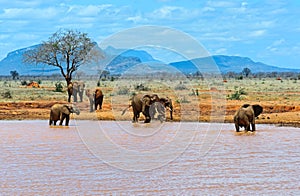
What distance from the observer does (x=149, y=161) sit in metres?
13.2

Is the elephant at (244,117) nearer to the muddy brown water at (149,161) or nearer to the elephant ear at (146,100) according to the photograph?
the muddy brown water at (149,161)

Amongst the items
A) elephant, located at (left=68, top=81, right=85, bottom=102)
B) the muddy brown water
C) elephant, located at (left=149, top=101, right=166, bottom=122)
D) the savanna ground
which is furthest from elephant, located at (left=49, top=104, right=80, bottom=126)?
elephant, located at (left=68, top=81, right=85, bottom=102)

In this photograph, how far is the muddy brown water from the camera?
10.4 m

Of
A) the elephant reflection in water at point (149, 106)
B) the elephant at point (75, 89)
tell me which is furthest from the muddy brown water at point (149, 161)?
the elephant at point (75, 89)

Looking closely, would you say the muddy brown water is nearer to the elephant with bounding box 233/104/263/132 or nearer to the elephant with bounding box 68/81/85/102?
the elephant with bounding box 233/104/263/132

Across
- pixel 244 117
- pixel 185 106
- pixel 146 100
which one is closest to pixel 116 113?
pixel 185 106

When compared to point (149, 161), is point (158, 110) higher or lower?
higher

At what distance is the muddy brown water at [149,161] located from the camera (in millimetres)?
10430

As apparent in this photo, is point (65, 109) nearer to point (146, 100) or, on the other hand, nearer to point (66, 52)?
point (146, 100)

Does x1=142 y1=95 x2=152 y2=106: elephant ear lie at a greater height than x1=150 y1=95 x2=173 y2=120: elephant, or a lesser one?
greater

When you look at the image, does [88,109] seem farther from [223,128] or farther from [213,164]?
[213,164]

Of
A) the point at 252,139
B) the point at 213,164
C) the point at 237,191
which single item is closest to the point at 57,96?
the point at 252,139

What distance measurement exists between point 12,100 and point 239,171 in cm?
1976

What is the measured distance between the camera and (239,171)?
1182 centimetres
